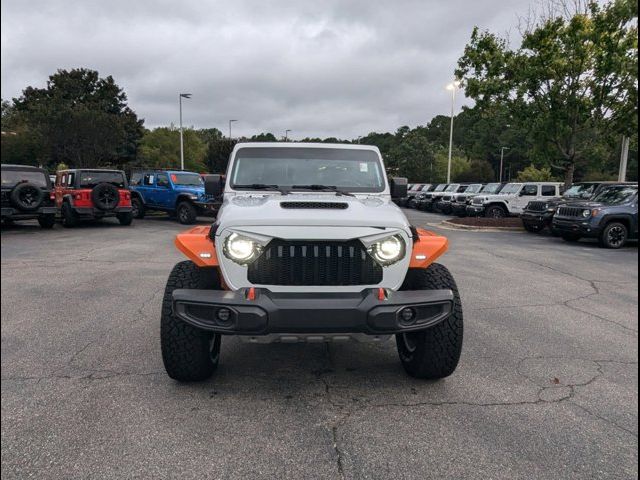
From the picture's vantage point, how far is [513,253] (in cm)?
994

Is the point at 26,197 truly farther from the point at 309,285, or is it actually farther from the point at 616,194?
the point at 616,194

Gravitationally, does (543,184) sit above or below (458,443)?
above

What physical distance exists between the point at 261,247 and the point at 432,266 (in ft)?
4.18

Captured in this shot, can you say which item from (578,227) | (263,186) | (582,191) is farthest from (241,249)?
(582,191)

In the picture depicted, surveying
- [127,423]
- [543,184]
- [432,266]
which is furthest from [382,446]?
[543,184]

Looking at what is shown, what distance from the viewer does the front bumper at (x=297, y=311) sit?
2635mm

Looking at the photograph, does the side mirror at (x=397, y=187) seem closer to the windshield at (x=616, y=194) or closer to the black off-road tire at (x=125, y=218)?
the windshield at (x=616, y=194)

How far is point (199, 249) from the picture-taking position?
9.73ft

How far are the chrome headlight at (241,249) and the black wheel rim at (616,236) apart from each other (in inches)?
434

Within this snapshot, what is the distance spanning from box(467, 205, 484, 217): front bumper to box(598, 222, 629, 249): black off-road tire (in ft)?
23.1

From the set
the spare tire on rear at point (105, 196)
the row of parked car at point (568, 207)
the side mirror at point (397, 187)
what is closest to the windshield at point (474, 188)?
the row of parked car at point (568, 207)

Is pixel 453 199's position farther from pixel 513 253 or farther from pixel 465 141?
pixel 465 141

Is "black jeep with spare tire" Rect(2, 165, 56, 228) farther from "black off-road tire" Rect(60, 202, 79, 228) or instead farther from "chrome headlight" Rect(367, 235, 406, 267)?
"chrome headlight" Rect(367, 235, 406, 267)

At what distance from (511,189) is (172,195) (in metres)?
13.2
